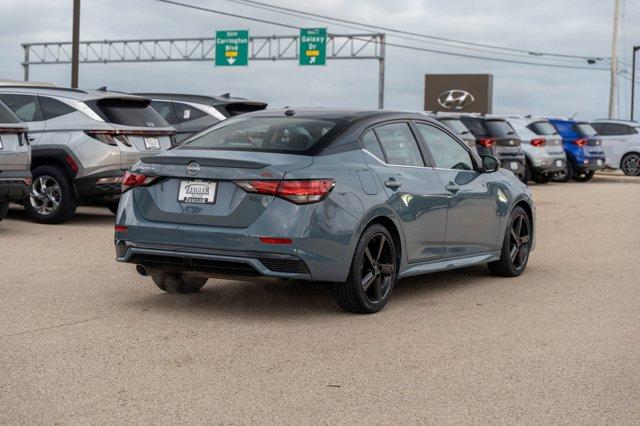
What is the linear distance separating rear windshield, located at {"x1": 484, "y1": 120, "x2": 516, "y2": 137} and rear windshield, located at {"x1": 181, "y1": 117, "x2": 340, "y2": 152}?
18.8 metres

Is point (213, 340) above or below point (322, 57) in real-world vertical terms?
below

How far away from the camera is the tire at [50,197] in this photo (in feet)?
47.8

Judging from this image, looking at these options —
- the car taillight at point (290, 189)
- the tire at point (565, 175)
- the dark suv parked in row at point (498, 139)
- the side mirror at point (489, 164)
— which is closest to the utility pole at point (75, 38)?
the dark suv parked in row at point (498, 139)

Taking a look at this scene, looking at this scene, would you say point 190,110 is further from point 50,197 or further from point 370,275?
point 370,275

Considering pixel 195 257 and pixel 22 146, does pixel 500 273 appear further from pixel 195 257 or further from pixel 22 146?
pixel 22 146

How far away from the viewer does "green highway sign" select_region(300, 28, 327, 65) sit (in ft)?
177

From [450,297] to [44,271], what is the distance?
3.67 metres

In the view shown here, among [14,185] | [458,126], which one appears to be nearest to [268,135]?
[14,185]

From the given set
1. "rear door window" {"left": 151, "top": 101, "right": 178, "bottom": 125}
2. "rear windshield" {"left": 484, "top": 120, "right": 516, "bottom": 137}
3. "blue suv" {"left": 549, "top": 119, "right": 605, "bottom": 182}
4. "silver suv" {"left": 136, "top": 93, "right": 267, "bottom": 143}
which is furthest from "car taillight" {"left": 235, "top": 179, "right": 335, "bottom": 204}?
"blue suv" {"left": 549, "top": 119, "right": 605, "bottom": 182}

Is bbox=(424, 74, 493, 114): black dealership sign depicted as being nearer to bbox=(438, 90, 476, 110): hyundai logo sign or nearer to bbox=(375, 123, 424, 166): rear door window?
bbox=(438, 90, 476, 110): hyundai logo sign

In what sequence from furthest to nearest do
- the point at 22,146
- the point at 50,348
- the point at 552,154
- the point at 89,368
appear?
the point at 552,154 < the point at 22,146 < the point at 50,348 < the point at 89,368

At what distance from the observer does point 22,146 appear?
13.0 metres

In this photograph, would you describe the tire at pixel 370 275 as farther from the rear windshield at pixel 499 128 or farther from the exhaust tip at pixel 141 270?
the rear windshield at pixel 499 128

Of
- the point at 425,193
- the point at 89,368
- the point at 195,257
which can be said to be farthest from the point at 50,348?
the point at 425,193
